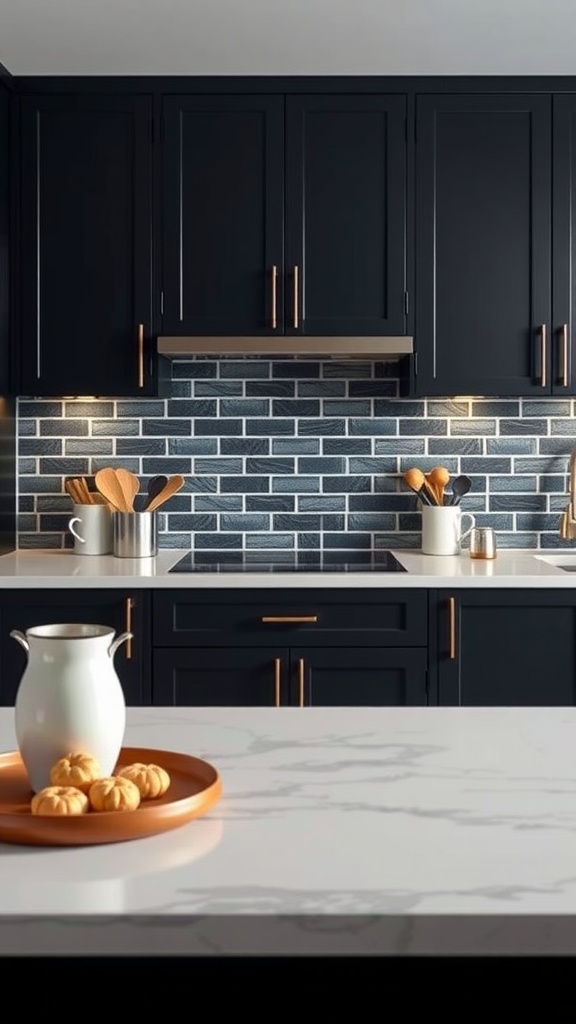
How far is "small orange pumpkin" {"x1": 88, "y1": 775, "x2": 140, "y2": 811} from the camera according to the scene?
1.14m

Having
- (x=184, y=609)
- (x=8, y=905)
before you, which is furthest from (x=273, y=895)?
(x=184, y=609)

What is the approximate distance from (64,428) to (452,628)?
1.58 meters

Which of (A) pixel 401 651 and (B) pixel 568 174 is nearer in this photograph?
(A) pixel 401 651

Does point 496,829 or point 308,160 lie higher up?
point 308,160

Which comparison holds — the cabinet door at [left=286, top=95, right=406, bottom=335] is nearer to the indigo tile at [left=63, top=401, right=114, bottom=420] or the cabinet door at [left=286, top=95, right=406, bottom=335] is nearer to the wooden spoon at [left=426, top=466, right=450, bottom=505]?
the wooden spoon at [left=426, top=466, right=450, bottom=505]

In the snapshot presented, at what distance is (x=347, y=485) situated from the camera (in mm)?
3982

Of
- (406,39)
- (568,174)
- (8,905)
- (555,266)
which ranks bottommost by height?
(8,905)

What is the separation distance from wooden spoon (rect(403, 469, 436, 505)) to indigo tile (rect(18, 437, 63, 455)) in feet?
4.06

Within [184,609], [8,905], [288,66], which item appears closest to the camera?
[8,905]

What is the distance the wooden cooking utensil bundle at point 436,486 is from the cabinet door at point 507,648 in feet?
1.91

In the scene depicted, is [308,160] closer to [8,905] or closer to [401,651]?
[401,651]

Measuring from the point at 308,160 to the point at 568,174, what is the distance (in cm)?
84

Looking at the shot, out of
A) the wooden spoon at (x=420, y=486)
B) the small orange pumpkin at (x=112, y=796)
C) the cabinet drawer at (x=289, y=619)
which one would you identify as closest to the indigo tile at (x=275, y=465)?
the wooden spoon at (x=420, y=486)
